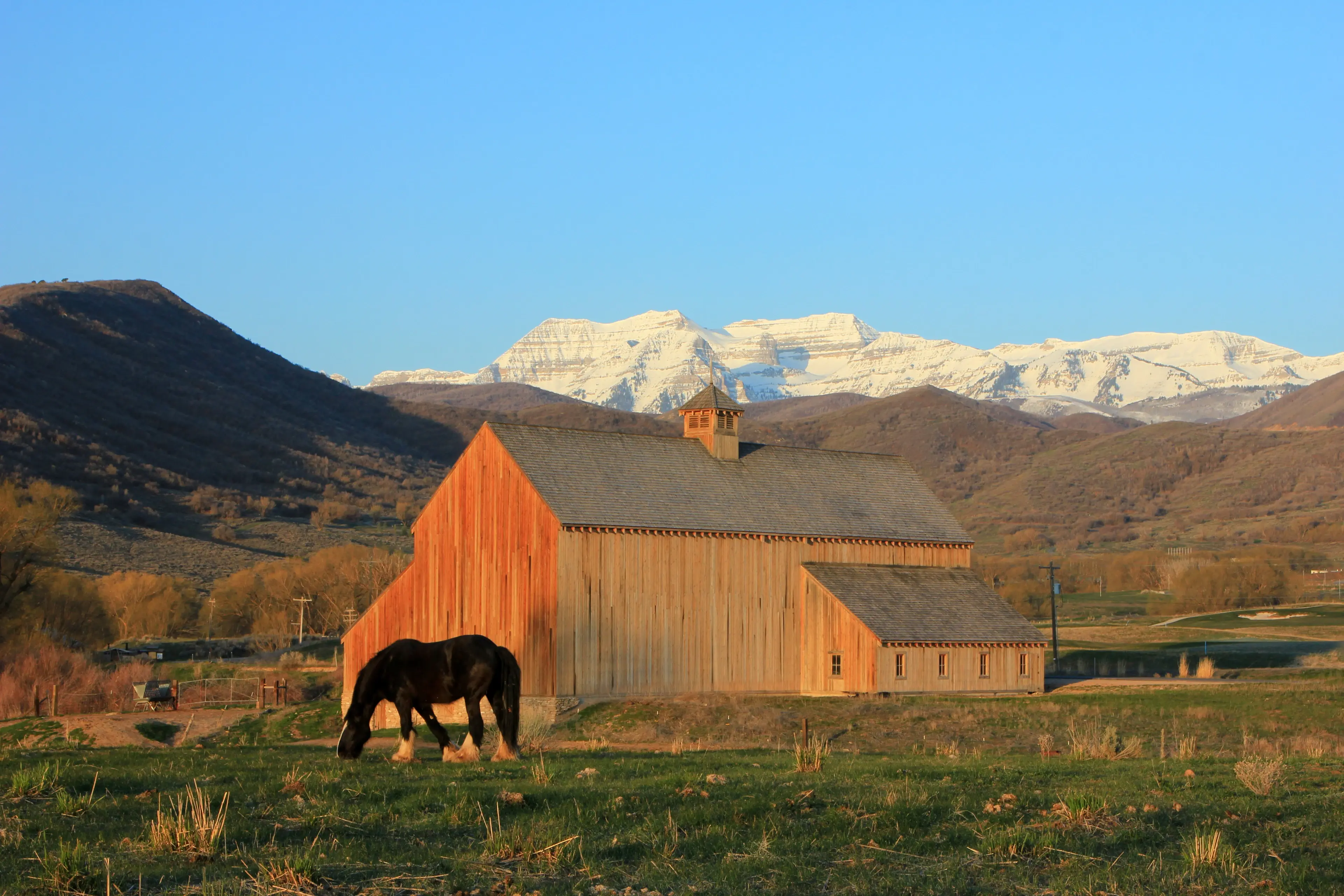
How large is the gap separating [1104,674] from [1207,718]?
20.1m

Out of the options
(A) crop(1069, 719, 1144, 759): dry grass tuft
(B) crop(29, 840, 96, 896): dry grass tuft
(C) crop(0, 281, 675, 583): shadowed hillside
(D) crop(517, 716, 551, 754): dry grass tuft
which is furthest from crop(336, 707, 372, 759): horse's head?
(C) crop(0, 281, 675, 583): shadowed hillside

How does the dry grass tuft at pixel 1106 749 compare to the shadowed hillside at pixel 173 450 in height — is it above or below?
below

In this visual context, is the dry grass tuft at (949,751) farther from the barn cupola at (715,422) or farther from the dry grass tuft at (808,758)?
the barn cupola at (715,422)

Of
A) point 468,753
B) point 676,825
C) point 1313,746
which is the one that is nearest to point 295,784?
point 676,825

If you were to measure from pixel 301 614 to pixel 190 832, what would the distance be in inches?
2735

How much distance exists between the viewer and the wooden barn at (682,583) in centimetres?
4197

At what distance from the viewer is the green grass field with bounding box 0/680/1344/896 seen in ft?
38.2

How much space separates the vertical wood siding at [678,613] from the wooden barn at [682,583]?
53mm

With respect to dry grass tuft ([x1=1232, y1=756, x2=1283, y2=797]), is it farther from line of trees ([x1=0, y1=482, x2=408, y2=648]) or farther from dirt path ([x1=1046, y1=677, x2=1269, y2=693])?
line of trees ([x1=0, y1=482, x2=408, y2=648])

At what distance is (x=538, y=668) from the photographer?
41438 millimetres

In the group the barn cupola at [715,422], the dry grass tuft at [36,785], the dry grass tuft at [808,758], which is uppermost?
the barn cupola at [715,422]

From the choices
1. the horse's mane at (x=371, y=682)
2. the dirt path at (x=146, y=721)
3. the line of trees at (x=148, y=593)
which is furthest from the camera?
the line of trees at (x=148, y=593)

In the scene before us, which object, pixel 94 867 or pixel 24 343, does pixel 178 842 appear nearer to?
pixel 94 867

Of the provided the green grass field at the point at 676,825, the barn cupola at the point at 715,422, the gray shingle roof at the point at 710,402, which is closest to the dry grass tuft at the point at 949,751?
the green grass field at the point at 676,825
